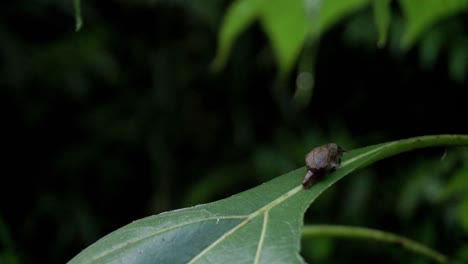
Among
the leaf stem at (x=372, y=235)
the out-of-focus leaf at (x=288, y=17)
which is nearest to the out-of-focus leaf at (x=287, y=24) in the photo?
the out-of-focus leaf at (x=288, y=17)

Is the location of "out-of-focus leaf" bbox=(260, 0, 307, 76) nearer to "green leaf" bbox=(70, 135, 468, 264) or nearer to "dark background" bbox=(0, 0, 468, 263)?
"green leaf" bbox=(70, 135, 468, 264)

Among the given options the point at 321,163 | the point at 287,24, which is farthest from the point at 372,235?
the point at 287,24

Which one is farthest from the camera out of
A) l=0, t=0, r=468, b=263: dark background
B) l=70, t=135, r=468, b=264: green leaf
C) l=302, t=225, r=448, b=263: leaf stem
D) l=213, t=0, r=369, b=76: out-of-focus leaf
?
l=0, t=0, r=468, b=263: dark background

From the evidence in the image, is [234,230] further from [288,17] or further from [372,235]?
[288,17]

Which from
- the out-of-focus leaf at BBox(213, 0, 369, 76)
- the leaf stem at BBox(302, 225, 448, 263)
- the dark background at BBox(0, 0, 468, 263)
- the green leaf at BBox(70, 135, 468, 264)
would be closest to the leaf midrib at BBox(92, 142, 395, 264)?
the green leaf at BBox(70, 135, 468, 264)

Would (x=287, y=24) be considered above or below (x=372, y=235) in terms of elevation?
above

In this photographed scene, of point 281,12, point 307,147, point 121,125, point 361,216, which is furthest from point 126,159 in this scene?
point 281,12
